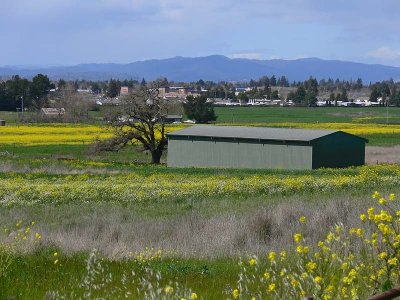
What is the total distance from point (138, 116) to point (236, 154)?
743 centimetres

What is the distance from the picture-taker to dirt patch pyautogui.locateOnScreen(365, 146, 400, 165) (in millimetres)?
53156

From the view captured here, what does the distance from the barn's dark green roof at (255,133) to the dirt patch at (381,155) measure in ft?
23.0

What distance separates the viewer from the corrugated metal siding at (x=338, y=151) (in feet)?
148

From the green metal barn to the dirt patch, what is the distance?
145 inches

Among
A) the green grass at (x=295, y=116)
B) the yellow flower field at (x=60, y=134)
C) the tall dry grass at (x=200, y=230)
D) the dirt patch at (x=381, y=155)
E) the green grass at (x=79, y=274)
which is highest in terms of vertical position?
the green grass at (x=79, y=274)

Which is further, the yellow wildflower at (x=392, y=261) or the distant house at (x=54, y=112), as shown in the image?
the distant house at (x=54, y=112)

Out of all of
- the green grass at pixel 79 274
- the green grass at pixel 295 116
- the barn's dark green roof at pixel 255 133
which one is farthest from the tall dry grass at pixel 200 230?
A: the green grass at pixel 295 116

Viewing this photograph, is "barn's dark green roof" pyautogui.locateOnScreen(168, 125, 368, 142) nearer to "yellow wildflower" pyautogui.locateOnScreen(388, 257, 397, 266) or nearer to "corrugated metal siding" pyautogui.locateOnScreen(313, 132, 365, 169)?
"corrugated metal siding" pyautogui.locateOnScreen(313, 132, 365, 169)

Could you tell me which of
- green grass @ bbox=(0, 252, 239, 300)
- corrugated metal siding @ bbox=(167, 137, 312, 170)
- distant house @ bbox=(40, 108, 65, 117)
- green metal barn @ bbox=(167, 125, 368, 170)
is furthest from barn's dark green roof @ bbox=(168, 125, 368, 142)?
distant house @ bbox=(40, 108, 65, 117)

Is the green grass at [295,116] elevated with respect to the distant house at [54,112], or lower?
lower

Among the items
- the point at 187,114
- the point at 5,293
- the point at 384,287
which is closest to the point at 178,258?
the point at 5,293

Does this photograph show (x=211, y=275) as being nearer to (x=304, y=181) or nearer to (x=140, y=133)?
(x=304, y=181)

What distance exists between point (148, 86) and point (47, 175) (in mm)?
18059

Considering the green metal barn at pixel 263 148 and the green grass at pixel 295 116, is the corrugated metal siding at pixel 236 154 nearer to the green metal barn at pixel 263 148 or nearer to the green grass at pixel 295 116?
the green metal barn at pixel 263 148
